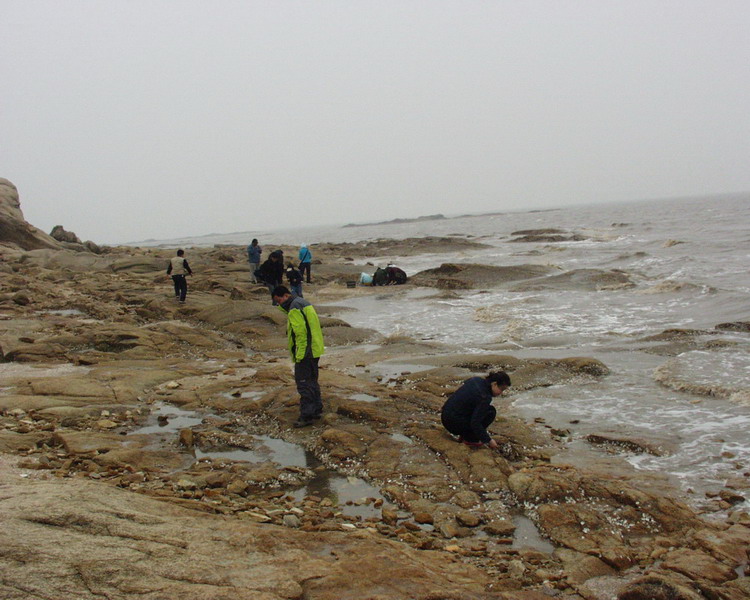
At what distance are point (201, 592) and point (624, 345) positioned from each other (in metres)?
11.4

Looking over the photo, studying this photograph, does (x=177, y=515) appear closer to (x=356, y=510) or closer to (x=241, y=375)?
(x=356, y=510)

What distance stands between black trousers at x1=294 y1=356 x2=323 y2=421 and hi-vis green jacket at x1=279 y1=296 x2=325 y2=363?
0.10 meters

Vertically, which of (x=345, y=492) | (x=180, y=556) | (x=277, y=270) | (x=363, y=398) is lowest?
(x=345, y=492)

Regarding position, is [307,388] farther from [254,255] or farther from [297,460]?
[254,255]

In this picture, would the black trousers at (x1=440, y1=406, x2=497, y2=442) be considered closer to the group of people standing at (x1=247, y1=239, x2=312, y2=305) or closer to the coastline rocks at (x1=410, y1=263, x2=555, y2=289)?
the group of people standing at (x1=247, y1=239, x2=312, y2=305)

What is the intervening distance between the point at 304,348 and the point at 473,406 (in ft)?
7.73

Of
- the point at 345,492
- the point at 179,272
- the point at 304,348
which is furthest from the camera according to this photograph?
the point at 179,272

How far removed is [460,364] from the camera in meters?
10.9

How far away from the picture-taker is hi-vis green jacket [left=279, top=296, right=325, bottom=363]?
24.7ft

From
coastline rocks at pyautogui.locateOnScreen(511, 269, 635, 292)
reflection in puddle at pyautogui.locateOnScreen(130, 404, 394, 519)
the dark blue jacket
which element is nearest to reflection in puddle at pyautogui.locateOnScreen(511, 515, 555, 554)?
reflection in puddle at pyautogui.locateOnScreen(130, 404, 394, 519)

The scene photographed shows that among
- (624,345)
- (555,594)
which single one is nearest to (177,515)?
(555,594)

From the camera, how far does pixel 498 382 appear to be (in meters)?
6.53

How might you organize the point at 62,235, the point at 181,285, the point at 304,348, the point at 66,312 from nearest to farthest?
the point at 304,348
the point at 66,312
the point at 181,285
the point at 62,235

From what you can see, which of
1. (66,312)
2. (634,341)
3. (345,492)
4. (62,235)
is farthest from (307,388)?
(62,235)
